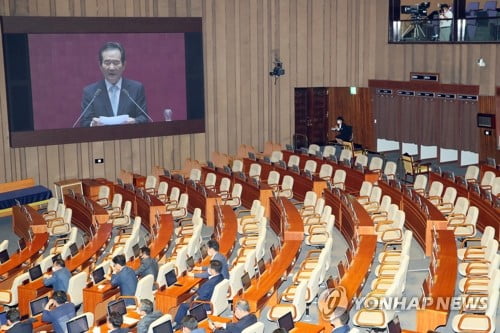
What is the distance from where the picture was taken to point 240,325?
30.0 feet

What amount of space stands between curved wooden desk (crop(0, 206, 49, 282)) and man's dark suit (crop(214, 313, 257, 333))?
5.31 m

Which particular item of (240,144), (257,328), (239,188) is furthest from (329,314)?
(240,144)

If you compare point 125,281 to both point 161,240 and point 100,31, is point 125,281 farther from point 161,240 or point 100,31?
point 100,31

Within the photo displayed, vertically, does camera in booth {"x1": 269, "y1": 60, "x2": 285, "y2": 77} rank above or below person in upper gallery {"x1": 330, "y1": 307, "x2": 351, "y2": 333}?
above

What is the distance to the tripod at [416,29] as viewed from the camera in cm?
2202

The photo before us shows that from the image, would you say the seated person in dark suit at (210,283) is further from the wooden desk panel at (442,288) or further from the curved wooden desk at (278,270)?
the wooden desk panel at (442,288)

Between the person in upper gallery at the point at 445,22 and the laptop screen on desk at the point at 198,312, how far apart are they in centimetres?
1354

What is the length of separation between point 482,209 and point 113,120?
32.7 feet

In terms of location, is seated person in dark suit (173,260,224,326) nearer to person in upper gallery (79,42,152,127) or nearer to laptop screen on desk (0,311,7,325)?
laptop screen on desk (0,311,7,325)

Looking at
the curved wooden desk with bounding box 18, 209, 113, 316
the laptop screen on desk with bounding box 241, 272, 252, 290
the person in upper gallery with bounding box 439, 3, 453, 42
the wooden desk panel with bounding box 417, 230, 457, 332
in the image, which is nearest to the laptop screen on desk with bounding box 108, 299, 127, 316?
the laptop screen on desk with bounding box 241, 272, 252, 290

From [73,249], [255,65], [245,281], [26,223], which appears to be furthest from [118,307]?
[255,65]

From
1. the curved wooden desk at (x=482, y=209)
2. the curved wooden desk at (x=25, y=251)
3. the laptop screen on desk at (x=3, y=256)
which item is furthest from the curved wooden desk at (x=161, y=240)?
the curved wooden desk at (x=482, y=209)

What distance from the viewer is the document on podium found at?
20844 millimetres

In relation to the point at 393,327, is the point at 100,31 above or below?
above
